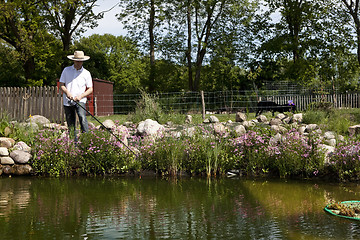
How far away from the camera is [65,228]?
13.7 ft

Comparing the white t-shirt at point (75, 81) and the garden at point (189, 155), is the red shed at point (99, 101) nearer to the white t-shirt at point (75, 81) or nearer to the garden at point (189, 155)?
the white t-shirt at point (75, 81)

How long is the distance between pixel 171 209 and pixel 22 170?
4079mm

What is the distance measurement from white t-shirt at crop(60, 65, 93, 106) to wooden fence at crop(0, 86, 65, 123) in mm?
5244

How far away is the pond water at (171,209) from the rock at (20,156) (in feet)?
2.06

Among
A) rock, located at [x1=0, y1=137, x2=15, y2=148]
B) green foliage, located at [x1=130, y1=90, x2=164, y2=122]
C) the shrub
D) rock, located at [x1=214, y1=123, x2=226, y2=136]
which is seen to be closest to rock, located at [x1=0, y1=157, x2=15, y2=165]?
rock, located at [x1=0, y1=137, x2=15, y2=148]

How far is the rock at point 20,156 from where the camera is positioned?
7871 mm

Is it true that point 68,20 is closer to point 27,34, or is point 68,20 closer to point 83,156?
point 27,34

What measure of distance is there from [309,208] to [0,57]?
26.2 m

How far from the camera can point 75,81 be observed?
808 cm

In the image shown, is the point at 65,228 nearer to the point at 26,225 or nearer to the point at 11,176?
the point at 26,225

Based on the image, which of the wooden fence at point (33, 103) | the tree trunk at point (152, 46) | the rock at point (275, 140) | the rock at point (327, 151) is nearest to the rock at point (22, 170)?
the rock at point (275, 140)

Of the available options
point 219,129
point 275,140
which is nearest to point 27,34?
point 219,129

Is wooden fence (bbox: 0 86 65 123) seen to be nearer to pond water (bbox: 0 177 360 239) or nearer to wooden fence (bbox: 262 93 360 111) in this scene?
pond water (bbox: 0 177 360 239)

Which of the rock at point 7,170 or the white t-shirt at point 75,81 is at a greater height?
the white t-shirt at point 75,81
